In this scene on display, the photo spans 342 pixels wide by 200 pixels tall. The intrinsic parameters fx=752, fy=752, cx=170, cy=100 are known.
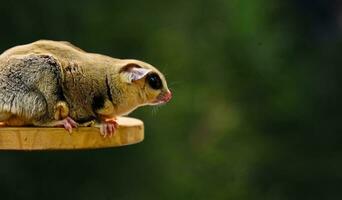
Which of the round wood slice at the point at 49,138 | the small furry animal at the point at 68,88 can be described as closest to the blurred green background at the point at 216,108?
the small furry animal at the point at 68,88

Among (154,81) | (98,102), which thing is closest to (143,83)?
(154,81)

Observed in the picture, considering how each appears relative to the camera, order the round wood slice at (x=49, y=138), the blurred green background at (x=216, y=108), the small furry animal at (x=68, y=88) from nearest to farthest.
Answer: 1. the round wood slice at (x=49, y=138)
2. the small furry animal at (x=68, y=88)
3. the blurred green background at (x=216, y=108)

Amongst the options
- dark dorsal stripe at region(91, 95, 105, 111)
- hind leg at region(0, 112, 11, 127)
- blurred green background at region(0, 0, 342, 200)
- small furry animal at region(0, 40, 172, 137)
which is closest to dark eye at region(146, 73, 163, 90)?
small furry animal at region(0, 40, 172, 137)

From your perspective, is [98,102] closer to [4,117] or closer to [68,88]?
[68,88]

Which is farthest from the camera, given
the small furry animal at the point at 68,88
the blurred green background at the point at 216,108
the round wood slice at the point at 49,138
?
the blurred green background at the point at 216,108

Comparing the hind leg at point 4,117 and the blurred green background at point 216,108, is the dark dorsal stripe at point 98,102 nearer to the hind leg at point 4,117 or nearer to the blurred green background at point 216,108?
the hind leg at point 4,117

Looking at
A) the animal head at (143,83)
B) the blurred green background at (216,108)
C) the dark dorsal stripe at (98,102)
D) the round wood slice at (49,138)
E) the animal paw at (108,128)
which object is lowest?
the blurred green background at (216,108)
